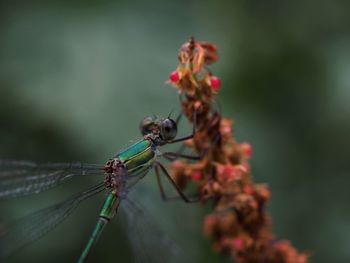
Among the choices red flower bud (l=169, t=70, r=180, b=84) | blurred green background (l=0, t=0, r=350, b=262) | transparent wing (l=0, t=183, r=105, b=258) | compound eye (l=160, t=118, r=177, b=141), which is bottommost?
transparent wing (l=0, t=183, r=105, b=258)

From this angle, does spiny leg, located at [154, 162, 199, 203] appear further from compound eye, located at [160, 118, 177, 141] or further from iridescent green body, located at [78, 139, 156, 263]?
compound eye, located at [160, 118, 177, 141]

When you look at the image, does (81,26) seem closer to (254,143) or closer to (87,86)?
(87,86)

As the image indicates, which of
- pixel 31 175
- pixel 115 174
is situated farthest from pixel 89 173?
pixel 31 175

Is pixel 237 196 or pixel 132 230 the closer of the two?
pixel 237 196

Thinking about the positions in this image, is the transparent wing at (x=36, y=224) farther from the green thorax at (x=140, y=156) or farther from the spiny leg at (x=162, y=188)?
the spiny leg at (x=162, y=188)

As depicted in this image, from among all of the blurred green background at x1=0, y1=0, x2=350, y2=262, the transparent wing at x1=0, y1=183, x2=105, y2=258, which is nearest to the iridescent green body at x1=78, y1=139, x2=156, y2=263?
the transparent wing at x1=0, y1=183, x2=105, y2=258

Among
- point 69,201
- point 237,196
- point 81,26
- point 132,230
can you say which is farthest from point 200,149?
point 81,26

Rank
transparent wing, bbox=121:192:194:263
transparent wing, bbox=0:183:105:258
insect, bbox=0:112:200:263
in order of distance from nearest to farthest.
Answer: transparent wing, bbox=121:192:194:263 → transparent wing, bbox=0:183:105:258 → insect, bbox=0:112:200:263
